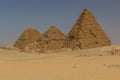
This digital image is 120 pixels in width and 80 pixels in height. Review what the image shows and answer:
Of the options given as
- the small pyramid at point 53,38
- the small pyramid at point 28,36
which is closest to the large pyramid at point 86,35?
the small pyramid at point 53,38

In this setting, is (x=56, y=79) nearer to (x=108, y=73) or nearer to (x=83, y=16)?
(x=108, y=73)

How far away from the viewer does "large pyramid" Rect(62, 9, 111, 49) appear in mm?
51831

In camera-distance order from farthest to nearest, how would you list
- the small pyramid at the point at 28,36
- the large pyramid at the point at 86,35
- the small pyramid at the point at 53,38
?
the small pyramid at the point at 28,36 < the small pyramid at the point at 53,38 < the large pyramid at the point at 86,35

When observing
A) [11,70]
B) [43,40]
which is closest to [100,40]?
[43,40]

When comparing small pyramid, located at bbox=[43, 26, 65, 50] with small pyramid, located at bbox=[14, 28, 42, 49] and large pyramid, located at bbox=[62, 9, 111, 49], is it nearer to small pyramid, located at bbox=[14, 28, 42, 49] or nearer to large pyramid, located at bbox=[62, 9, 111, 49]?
large pyramid, located at bbox=[62, 9, 111, 49]

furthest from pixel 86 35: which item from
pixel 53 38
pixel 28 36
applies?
pixel 28 36

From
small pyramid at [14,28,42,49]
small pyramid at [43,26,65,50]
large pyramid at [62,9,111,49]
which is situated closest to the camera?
large pyramid at [62,9,111,49]

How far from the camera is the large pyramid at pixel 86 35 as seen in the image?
51.8 metres

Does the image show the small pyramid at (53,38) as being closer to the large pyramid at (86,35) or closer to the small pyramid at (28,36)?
the large pyramid at (86,35)

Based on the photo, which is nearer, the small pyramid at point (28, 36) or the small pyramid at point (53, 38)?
the small pyramid at point (53, 38)

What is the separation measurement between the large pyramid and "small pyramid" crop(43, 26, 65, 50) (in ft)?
20.2

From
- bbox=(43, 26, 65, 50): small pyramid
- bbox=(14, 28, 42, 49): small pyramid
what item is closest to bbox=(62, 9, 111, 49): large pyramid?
bbox=(43, 26, 65, 50): small pyramid

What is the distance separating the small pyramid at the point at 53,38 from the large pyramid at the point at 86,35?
6.16m

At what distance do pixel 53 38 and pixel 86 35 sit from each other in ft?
40.2
